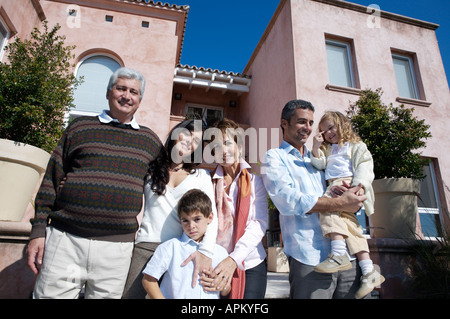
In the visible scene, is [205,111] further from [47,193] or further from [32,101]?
[47,193]

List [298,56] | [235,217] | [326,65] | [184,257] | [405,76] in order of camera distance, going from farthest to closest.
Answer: [405,76], [326,65], [298,56], [235,217], [184,257]

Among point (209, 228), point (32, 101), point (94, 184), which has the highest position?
point (32, 101)

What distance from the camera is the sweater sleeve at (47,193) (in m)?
1.55

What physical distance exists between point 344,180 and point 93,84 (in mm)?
7664

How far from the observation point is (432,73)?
8.41 metres

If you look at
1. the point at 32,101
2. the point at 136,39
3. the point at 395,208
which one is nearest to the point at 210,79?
the point at 136,39

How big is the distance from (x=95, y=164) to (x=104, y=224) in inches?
15.6

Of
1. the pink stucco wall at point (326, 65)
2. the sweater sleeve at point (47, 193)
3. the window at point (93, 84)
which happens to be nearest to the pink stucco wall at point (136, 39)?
the window at point (93, 84)

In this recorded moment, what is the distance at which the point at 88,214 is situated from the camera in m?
1.59

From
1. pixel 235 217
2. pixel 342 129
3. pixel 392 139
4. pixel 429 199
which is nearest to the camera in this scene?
pixel 235 217

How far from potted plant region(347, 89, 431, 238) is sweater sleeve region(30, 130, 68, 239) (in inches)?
148

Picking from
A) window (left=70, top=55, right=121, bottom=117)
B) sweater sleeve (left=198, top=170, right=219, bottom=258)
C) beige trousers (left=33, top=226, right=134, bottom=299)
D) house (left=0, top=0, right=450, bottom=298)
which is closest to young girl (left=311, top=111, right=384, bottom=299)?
sweater sleeve (left=198, top=170, right=219, bottom=258)

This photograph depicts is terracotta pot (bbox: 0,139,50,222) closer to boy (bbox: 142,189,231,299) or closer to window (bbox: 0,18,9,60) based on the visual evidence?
boy (bbox: 142,189,231,299)

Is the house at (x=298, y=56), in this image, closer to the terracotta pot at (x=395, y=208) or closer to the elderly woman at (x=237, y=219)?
the terracotta pot at (x=395, y=208)
